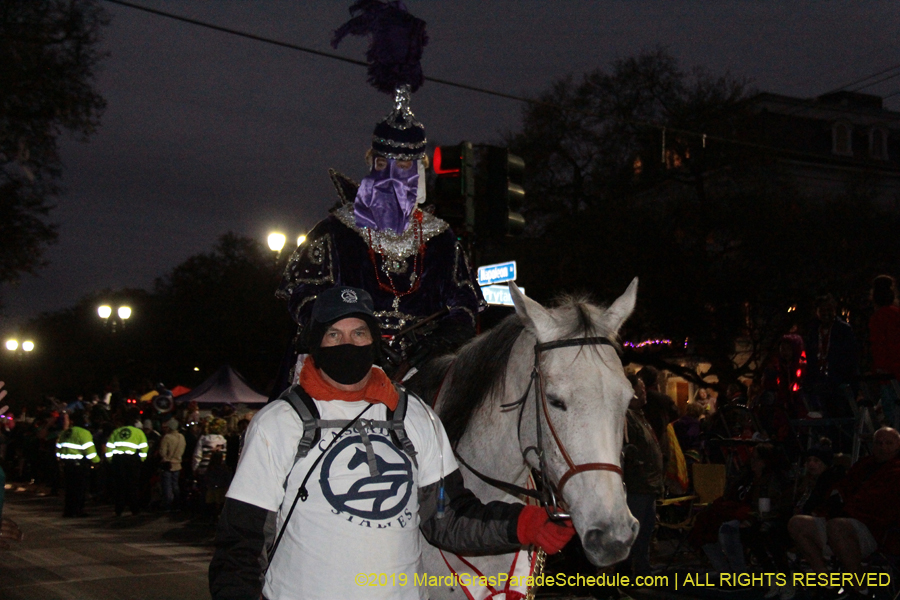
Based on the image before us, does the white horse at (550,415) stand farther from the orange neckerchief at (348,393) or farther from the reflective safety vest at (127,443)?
the reflective safety vest at (127,443)

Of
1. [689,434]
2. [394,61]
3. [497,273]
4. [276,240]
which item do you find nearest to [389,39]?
[394,61]

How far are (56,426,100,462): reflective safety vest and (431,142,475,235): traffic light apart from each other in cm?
1209

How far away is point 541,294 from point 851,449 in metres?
22.9

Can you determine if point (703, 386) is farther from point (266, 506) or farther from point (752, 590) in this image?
point (266, 506)

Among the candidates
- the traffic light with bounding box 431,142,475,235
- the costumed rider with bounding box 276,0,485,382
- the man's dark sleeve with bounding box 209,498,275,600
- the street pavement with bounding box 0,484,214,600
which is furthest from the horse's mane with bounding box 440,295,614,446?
the street pavement with bounding box 0,484,214,600

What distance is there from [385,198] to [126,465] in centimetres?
1531

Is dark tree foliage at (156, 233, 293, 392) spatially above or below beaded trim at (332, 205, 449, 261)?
above

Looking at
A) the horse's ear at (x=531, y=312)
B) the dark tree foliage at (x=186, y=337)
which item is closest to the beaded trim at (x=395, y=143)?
the horse's ear at (x=531, y=312)

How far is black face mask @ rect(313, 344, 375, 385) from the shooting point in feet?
10.2

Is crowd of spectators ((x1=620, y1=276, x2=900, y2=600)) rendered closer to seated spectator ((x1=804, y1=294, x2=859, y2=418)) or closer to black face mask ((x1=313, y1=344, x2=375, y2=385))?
seated spectator ((x1=804, y1=294, x2=859, y2=418))

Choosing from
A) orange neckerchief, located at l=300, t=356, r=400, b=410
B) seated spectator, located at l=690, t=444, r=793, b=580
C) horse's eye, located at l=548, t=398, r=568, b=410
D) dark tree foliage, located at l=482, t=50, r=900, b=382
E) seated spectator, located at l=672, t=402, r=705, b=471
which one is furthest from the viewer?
dark tree foliage, located at l=482, t=50, r=900, b=382

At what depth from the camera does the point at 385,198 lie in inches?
203

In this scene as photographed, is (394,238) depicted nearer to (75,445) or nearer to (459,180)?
(459,180)

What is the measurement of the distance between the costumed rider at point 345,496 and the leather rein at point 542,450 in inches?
7.7
